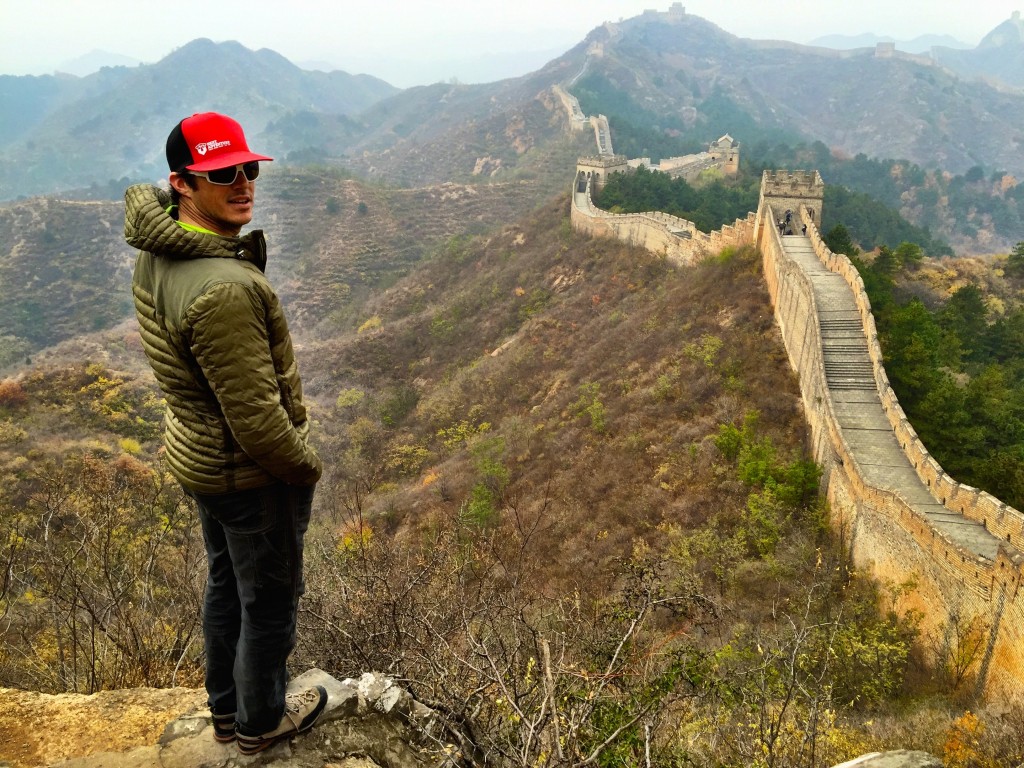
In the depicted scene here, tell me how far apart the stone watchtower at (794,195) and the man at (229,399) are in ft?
78.0

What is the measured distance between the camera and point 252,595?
123 inches

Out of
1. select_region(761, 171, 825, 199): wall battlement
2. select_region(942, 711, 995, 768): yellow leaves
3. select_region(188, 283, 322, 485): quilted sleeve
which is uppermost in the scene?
select_region(761, 171, 825, 199): wall battlement

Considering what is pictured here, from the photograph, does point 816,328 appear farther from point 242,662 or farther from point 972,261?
point 972,261

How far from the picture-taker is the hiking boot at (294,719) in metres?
3.27

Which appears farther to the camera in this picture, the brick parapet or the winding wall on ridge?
the brick parapet

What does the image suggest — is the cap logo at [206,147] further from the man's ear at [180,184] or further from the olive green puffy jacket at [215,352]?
the olive green puffy jacket at [215,352]

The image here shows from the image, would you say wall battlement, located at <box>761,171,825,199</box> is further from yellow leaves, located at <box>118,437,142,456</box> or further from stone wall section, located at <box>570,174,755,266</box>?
yellow leaves, located at <box>118,437,142,456</box>

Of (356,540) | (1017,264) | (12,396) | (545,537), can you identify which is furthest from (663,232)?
(12,396)

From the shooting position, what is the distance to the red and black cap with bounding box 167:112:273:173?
2.77 metres

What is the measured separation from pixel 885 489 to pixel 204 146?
412 inches

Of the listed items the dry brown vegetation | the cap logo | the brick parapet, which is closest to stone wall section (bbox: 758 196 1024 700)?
the brick parapet

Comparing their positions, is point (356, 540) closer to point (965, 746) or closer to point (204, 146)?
point (204, 146)

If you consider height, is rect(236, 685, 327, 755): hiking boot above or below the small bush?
above

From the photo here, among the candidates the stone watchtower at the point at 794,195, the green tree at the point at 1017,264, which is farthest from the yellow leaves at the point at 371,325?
the green tree at the point at 1017,264
